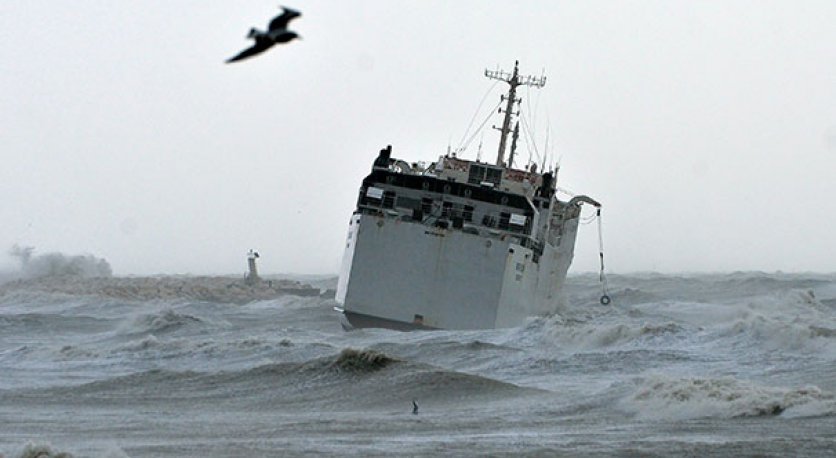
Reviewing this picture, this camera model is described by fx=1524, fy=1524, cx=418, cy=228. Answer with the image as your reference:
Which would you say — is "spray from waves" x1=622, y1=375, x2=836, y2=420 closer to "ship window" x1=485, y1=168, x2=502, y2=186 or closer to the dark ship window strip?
the dark ship window strip

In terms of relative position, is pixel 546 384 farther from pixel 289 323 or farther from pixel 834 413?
pixel 289 323

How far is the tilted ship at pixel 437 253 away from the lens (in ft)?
160

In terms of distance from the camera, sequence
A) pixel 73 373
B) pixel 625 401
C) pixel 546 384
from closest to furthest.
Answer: pixel 625 401 < pixel 546 384 < pixel 73 373

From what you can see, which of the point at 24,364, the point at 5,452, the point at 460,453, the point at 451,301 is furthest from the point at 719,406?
the point at 451,301

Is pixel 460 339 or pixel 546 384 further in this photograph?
pixel 460 339

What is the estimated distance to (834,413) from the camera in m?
21.9

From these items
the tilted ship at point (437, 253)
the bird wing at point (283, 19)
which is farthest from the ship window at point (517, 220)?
the bird wing at point (283, 19)

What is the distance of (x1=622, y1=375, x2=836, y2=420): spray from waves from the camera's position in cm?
2248

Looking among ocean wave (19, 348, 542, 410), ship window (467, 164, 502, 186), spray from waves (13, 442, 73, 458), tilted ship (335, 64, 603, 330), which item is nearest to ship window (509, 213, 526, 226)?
tilted ship (335, 64, 603, 330)

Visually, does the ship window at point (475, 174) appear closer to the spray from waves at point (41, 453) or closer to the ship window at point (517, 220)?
the ship window at point (517, 220)

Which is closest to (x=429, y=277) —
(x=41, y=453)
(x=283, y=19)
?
(x=41, y=453)

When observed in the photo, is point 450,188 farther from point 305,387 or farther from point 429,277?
point 305,387

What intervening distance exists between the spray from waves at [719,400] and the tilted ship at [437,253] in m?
23.8

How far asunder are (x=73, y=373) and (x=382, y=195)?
1757cm
